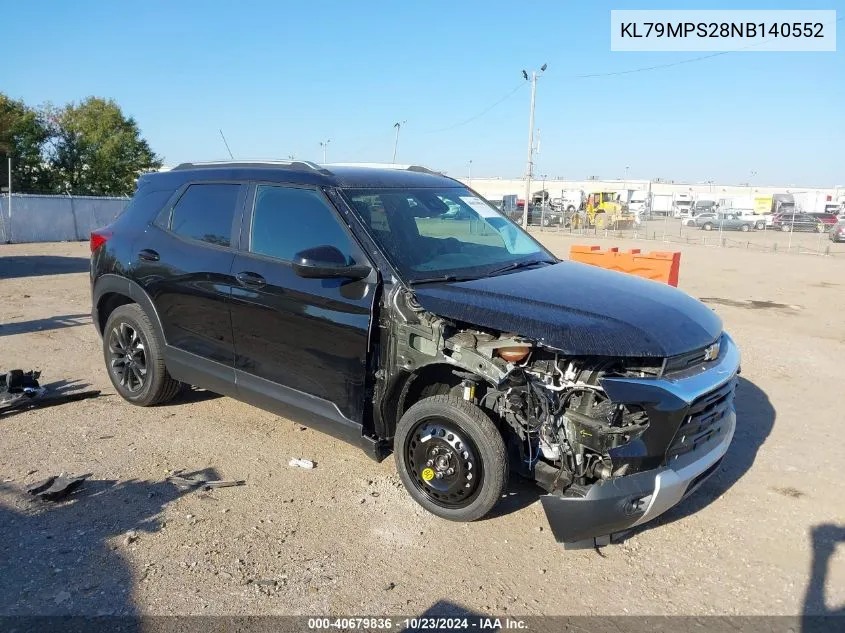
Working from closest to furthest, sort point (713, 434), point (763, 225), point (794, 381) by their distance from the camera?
1. point (713, 434)
2. point (794, 381)
3. point (763, 225)

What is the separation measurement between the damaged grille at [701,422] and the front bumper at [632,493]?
1.2 inches

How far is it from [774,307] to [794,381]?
5.40 m

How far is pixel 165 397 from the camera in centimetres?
537

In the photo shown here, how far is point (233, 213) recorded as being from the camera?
457cm

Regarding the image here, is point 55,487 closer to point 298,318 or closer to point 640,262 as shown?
point 298,318

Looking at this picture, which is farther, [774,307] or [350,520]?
[774,307]

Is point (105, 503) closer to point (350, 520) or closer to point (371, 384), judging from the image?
point (350, 520)

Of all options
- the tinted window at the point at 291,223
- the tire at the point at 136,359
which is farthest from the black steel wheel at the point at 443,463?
the tire at the point at 136,359

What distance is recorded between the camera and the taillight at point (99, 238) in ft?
17.9

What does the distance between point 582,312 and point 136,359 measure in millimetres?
3740

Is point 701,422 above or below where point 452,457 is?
above

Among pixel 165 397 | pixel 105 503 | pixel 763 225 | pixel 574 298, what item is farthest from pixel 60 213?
pixel 763 225

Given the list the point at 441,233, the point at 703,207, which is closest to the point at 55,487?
the point at 441,233

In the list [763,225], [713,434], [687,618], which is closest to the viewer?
[687,618]
